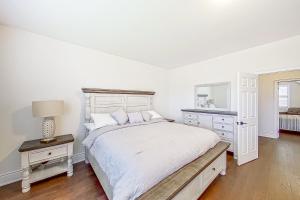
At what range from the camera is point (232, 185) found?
209cm

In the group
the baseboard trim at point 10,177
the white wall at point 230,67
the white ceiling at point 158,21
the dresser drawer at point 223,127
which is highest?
the white ceiling at point 158,21

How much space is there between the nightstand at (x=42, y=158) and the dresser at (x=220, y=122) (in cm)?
312

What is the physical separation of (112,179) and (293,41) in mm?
3861

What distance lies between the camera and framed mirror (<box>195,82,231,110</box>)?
365cm

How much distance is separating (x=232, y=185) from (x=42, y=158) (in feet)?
9.77

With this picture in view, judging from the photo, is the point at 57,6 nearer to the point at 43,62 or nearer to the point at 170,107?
the point at 43,62

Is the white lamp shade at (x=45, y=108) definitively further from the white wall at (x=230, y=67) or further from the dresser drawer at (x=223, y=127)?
the white wall at (x=230, y=67)

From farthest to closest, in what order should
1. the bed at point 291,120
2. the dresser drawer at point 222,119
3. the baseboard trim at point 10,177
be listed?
the bed at point 291,120
the dresser drawer at point 222,119
the baseboard trim at point 10,177

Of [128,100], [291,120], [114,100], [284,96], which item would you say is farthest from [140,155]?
[284,96]

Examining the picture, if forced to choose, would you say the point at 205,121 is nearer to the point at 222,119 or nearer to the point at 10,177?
the point at 222,119

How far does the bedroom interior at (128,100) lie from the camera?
5.51 ft

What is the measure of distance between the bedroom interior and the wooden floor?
0.7 inches

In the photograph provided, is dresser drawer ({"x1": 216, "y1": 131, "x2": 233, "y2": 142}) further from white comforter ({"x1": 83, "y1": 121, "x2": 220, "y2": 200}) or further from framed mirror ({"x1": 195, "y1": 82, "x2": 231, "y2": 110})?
white comforter ({"x1": 83, "y1": 121, "x2": 220, "y2": 200})

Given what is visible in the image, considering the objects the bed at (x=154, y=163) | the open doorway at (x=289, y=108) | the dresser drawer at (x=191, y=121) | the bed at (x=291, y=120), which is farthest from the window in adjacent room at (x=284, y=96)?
the bed at (x=154, y=163)
